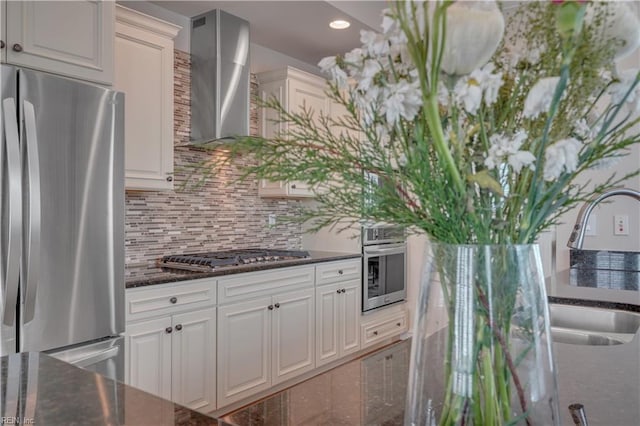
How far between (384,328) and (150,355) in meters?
2.29

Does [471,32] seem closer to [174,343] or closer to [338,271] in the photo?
[174,343]

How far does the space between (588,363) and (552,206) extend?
671mm

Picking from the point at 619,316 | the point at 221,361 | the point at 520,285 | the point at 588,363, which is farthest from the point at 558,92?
the point at 221,361

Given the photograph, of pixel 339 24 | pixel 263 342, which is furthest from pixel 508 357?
pixel 339 24

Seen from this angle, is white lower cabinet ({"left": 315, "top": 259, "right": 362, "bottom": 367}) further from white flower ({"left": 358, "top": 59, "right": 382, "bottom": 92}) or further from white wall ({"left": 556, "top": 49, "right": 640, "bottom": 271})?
white flower ({"left": 358, "top": 59, "right": 382, "bottom": 92})

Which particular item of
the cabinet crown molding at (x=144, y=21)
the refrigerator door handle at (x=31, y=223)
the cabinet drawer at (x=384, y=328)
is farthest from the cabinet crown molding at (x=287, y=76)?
the refrigerator door handle at (x=31, y=223)

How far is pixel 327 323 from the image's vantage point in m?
3.53

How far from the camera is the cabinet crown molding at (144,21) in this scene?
2.64 m

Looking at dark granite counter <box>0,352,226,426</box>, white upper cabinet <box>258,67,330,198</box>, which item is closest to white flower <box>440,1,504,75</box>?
dark granite counter <box>0,352,226,426</box>

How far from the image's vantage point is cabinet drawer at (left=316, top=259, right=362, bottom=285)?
3.48 m

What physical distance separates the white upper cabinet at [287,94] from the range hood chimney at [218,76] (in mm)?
354

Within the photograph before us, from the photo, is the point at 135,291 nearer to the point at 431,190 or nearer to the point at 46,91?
the point at 46,91

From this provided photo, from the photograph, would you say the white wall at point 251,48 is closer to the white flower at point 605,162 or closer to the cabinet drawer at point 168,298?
the cabinet drawer at point 168,298

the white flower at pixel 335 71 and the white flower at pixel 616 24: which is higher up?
the white flower at pixel 616 24
